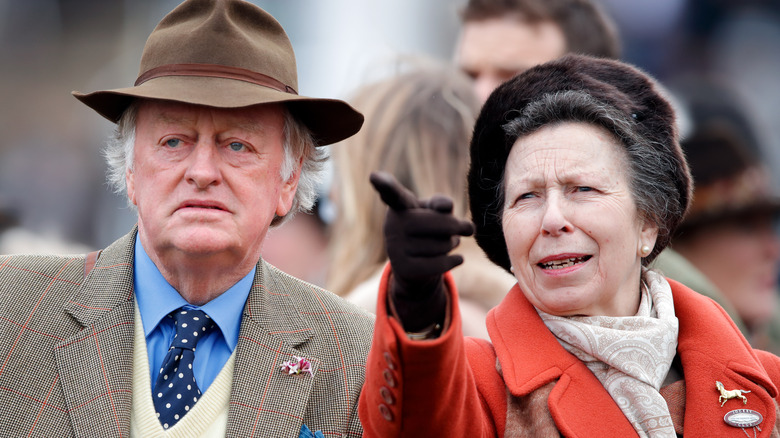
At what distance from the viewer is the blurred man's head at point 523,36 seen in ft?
20.2

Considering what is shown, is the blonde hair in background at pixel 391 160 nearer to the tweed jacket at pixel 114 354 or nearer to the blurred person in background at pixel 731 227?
the tweed jacket at pixel 114 354

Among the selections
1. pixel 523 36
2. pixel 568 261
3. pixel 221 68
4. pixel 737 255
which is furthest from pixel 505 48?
pixel 568 261

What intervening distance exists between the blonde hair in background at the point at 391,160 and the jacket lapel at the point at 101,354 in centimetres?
136

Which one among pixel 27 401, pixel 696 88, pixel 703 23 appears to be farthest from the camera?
pixel 703 23

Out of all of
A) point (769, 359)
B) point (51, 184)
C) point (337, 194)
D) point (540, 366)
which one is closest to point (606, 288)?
point (540, 366)

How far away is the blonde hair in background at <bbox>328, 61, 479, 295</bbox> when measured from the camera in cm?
468

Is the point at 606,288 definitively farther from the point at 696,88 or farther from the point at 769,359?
the point at 696,88

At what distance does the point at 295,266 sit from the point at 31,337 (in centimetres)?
372

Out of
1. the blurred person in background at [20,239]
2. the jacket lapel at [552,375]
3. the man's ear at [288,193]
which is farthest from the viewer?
the blurred person in background at [20,239]

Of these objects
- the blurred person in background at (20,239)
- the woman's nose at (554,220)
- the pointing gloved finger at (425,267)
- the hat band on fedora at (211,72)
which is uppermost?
the hat band on fedora at (211,72)

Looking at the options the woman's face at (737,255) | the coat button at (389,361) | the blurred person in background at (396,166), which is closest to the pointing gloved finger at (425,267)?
the coat button at (389,361)

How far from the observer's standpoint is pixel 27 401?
324 cm

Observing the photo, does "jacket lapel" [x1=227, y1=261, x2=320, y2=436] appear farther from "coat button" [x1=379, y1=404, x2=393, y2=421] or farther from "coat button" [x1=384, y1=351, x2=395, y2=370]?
"coat button" [x1=384, y1=351, x2=395, y2=370]

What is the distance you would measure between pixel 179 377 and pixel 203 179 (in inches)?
28.6
